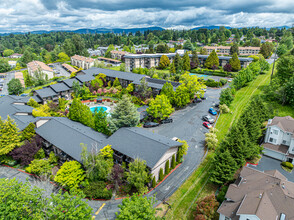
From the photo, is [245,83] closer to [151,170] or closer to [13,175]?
[151,170]

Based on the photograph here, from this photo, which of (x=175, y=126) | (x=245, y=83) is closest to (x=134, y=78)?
(x=175, y=126)

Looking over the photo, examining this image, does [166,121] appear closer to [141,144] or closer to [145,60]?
[141,144]

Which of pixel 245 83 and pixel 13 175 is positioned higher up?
pixel 245 83

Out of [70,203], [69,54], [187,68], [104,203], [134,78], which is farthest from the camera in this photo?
[69,54]

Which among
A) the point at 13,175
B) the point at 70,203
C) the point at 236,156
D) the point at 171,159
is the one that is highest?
the point at 70,203

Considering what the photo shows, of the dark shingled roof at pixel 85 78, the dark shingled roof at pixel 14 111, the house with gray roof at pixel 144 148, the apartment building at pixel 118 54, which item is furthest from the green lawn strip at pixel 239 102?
the apartment building at pixel 118 54
